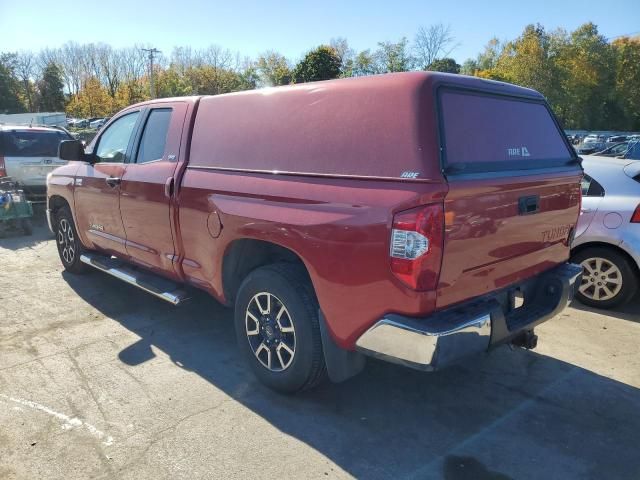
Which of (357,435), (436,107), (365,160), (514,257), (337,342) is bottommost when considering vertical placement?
(357,435)

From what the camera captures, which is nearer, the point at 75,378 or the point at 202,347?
the point at 75,378

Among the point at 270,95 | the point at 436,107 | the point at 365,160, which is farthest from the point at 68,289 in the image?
the point at 436,107

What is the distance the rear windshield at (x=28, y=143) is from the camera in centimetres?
977

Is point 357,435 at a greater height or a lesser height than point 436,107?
lesser

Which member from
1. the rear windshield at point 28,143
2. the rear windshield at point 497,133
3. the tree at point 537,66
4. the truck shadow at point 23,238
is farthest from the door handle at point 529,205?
the tree at point 537,66

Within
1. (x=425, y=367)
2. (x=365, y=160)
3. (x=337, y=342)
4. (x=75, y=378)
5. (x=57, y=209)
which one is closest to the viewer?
(x=425, y=367)

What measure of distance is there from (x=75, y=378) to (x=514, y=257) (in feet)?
10.8

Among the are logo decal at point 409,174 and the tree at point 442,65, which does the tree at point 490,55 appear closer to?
the tree at point 442,65

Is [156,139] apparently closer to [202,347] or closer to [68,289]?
[202,347]

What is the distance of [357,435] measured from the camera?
3082 mm

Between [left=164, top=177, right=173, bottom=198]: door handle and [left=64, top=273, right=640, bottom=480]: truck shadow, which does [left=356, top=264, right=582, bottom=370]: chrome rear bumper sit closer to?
[left=64, top=273, right=640, bottom=480]: truck shadow

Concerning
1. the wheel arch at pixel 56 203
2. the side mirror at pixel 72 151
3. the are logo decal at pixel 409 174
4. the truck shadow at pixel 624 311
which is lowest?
the truck shadow at pixel 624 311

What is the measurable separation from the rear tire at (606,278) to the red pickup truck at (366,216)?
5.72 feet

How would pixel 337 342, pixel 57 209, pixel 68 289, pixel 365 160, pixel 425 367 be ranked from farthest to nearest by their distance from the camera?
pixel 57 209, pixel 68 289, pixel 337 342, pixel 365 160, pixel 425 367
